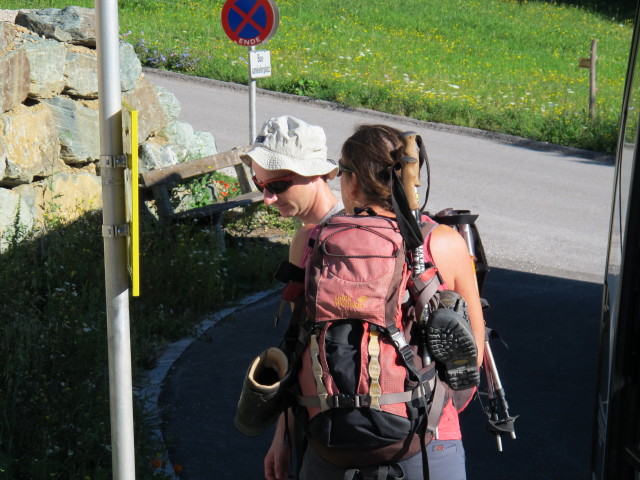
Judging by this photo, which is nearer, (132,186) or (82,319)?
(132,186)

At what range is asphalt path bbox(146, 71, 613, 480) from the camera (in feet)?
16.4

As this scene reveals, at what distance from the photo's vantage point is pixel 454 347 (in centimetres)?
246

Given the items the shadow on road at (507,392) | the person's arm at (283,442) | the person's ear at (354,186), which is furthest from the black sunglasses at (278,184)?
the shadow on road at (507,392)

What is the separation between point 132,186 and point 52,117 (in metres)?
5.70

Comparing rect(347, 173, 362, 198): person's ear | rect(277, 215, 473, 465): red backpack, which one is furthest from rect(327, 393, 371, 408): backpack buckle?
rect(347, 173, 362, 198): person's ear

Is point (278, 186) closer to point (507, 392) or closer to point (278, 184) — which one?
point (278, 184)

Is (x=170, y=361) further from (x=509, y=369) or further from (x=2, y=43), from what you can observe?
(x=2, y=43)

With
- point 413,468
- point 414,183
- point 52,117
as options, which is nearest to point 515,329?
point 52,117

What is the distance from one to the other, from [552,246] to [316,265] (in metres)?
7.95

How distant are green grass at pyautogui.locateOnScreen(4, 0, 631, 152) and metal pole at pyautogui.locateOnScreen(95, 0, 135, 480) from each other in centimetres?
1425

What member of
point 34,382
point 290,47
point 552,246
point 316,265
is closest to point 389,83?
point 290,47

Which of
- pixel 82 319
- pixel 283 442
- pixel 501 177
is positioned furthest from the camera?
pixel 501 177

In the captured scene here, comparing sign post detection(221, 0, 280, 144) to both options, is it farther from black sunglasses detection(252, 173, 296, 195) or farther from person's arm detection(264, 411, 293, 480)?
person's arm detection(264, 411, 293, 480)

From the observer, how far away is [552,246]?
32.8 ft
